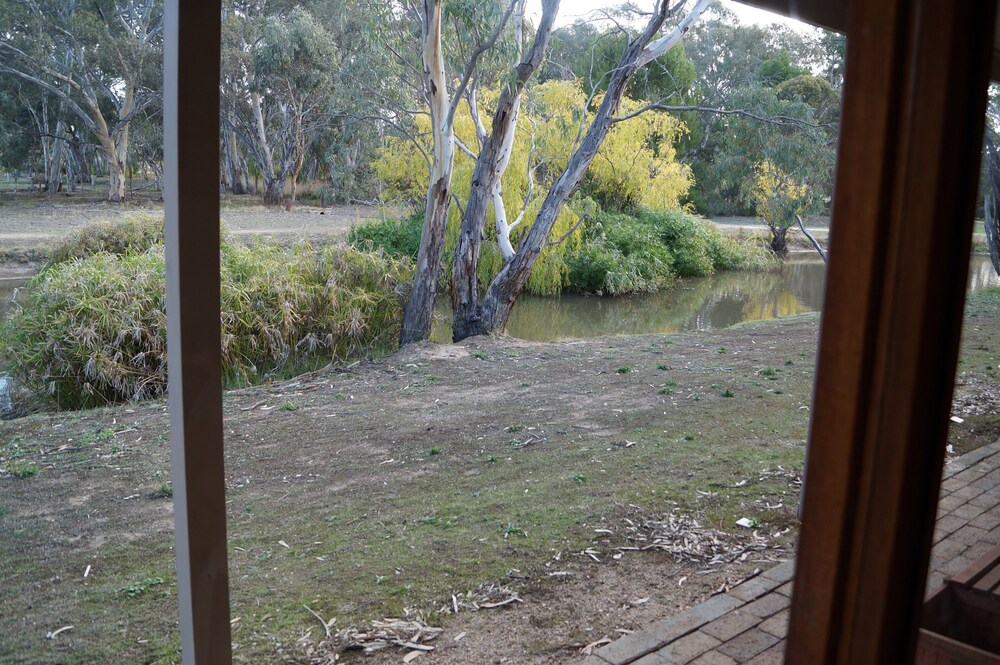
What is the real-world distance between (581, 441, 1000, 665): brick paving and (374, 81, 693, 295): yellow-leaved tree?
5.77m

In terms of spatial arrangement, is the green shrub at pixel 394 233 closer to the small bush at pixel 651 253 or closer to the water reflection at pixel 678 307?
the water reflection at pixel 678 307

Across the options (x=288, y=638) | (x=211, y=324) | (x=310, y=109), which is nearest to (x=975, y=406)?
(x=211, y=324)

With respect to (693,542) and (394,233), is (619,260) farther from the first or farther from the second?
(693,542)

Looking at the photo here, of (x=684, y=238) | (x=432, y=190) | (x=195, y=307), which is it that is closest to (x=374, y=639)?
(x=195, y=307)

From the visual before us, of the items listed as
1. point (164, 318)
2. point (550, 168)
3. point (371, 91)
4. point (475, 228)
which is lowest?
point (164, 318)

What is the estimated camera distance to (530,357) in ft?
20.4

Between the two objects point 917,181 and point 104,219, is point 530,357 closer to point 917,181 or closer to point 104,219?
point 104,219

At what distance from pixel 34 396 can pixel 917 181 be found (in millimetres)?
4589

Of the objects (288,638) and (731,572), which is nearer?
(288,638)

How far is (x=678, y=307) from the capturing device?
9891 millimetres

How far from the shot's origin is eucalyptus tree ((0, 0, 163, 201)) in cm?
264

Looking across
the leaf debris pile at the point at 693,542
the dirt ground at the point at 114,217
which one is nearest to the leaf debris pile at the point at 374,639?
the leaf debris pile at the point at 693,542

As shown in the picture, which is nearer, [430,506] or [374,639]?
[374,639]

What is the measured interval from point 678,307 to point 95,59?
7.55m
